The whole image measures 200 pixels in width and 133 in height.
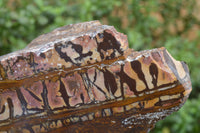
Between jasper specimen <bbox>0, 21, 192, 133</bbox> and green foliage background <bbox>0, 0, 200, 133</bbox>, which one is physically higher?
green foliage background <bbox>0, 0, 200, 133</bbox>

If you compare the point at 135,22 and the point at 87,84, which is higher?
the point at 135,22

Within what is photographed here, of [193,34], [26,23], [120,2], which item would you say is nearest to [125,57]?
[26,23]

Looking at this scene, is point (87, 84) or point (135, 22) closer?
point (87, 84)

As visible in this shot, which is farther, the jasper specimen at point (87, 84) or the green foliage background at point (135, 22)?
the green foliage background at point (135, 22)

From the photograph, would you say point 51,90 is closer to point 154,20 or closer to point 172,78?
point 172,78
